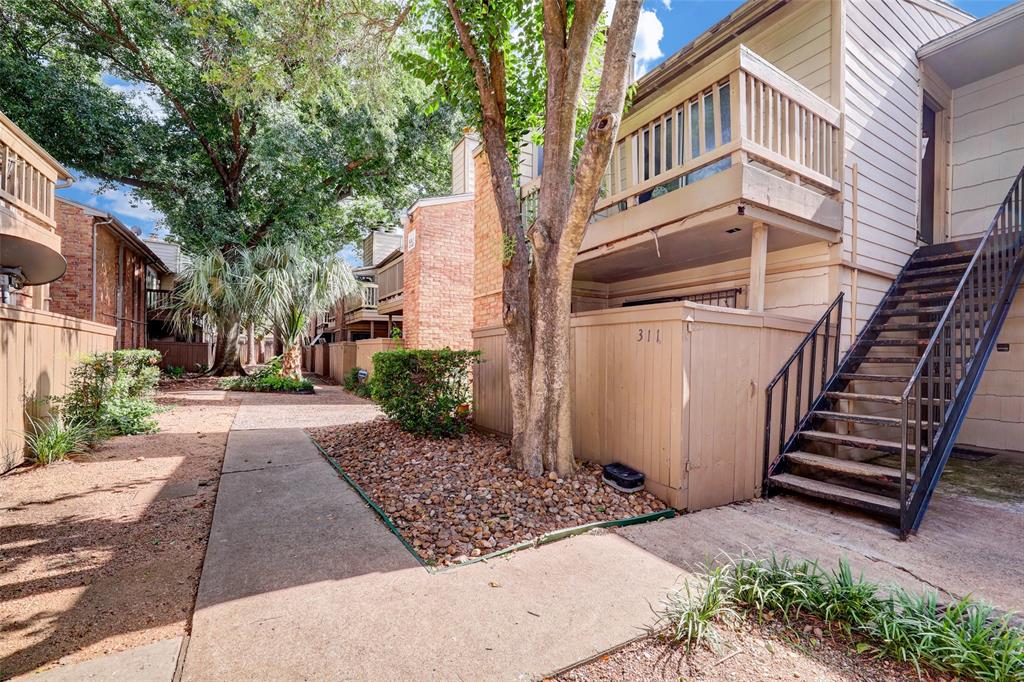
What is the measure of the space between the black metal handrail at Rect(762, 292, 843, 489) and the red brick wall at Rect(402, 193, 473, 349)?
24.5ft

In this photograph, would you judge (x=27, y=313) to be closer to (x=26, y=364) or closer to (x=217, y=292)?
(x=26, y=364)

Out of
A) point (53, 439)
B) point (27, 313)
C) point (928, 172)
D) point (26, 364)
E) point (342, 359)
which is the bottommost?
point (53, 439)

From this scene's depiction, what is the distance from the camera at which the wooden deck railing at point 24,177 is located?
5.54 meters

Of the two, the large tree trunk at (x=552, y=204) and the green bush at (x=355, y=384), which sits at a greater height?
the large tree trunk at (x=552, y=204)

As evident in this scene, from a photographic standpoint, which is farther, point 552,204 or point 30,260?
point 30,260

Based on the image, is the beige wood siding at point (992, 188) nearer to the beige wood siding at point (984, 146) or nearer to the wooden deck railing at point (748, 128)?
the beige wood siding at point (984, 146)

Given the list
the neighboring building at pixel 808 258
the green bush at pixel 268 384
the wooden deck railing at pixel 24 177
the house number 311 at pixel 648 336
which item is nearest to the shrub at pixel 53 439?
the wooden deck railing at pixel 24 177

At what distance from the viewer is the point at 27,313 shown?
16.1 feet

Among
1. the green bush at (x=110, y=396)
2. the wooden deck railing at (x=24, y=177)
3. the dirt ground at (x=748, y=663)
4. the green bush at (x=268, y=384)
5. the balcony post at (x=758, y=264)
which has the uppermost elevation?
the wooden deck railing at (x=24, y=177)

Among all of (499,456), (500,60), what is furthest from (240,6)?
(499,456)

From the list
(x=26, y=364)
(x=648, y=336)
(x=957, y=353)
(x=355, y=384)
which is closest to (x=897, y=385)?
(x=957, y=353)

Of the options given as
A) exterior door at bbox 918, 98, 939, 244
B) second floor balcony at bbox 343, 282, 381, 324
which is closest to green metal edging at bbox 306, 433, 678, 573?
exterior door at bbox 918, 98, 939, 244

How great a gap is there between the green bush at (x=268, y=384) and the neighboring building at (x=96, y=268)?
3.70 m

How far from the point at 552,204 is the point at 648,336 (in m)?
1.57
